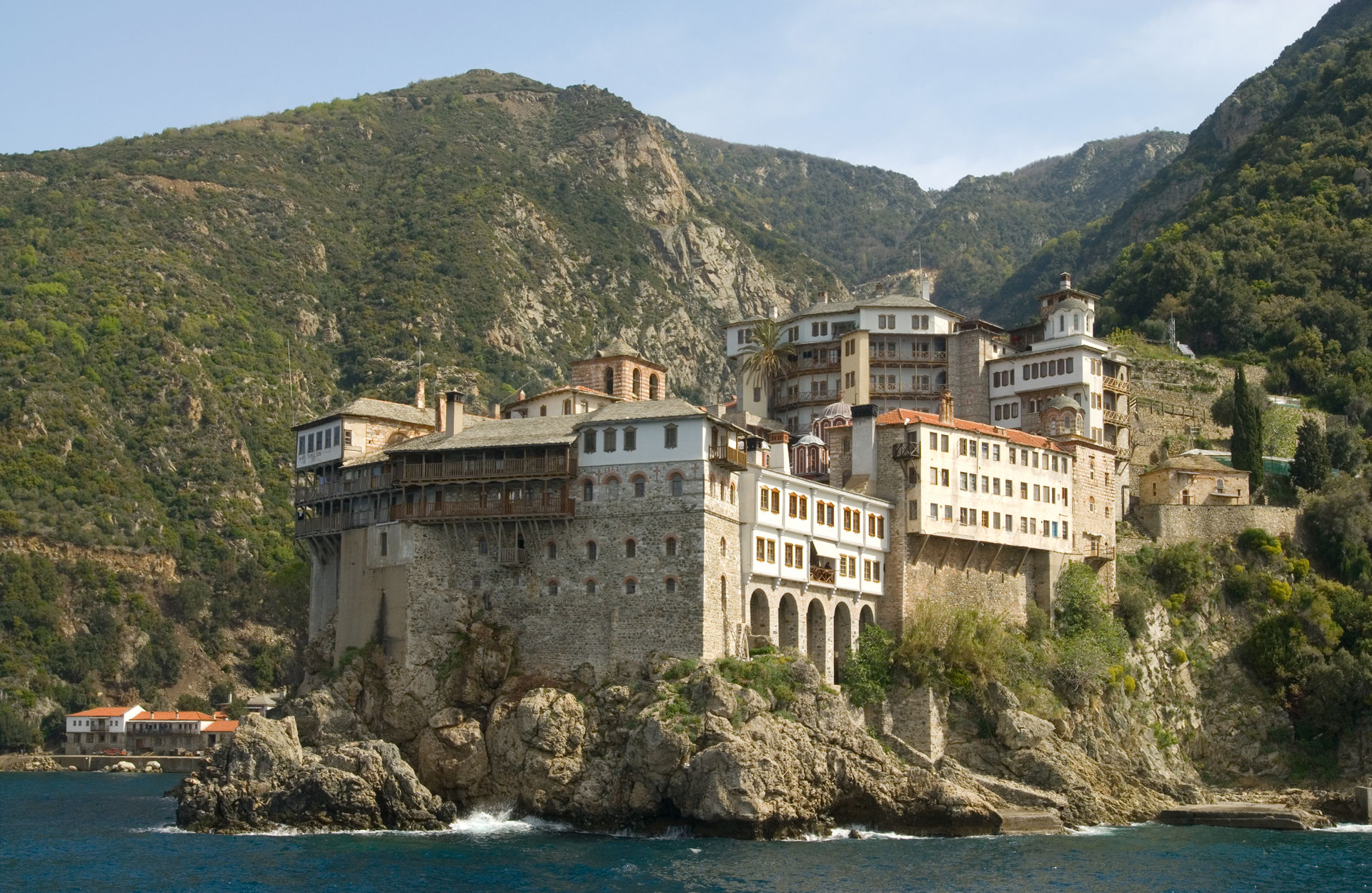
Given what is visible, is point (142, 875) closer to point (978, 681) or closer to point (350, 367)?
point (978, 681)

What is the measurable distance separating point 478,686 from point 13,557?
76950 millimetres

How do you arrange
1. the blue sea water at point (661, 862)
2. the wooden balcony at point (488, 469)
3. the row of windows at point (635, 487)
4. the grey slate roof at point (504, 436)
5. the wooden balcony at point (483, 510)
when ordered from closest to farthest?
the blue sea water at point (661, 862) → the row of windows at point (635, 487) → the wooden balcony at point (483, 510) → the wooden balcony at point (488, 469) → the grey slate roof at point (504, 436)

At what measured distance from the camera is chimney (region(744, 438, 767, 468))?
76.5 metres

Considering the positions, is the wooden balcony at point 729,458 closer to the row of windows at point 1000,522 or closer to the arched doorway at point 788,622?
the arched doorway at point 788,622

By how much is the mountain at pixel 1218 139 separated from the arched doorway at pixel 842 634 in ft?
225

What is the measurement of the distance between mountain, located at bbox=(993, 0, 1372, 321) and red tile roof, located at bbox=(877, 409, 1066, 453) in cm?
5569

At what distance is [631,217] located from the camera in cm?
18750

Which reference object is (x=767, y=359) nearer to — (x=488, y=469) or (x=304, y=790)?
(x=488, y=469)

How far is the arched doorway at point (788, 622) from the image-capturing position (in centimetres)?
7619

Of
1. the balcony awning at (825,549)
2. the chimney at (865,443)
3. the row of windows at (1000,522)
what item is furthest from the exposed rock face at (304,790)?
the row of windows at (1000,522)

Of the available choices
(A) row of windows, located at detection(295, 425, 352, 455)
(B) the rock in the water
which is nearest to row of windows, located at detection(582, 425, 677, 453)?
(A) row of windows, located at detection(295, 425, 352, 455)

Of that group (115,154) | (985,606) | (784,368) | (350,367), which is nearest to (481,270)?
(350,367)

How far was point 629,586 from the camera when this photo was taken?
71375 millimetres

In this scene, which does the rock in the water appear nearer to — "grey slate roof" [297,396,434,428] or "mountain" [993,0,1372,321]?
"grey slate roof" [297,396,434,428]
